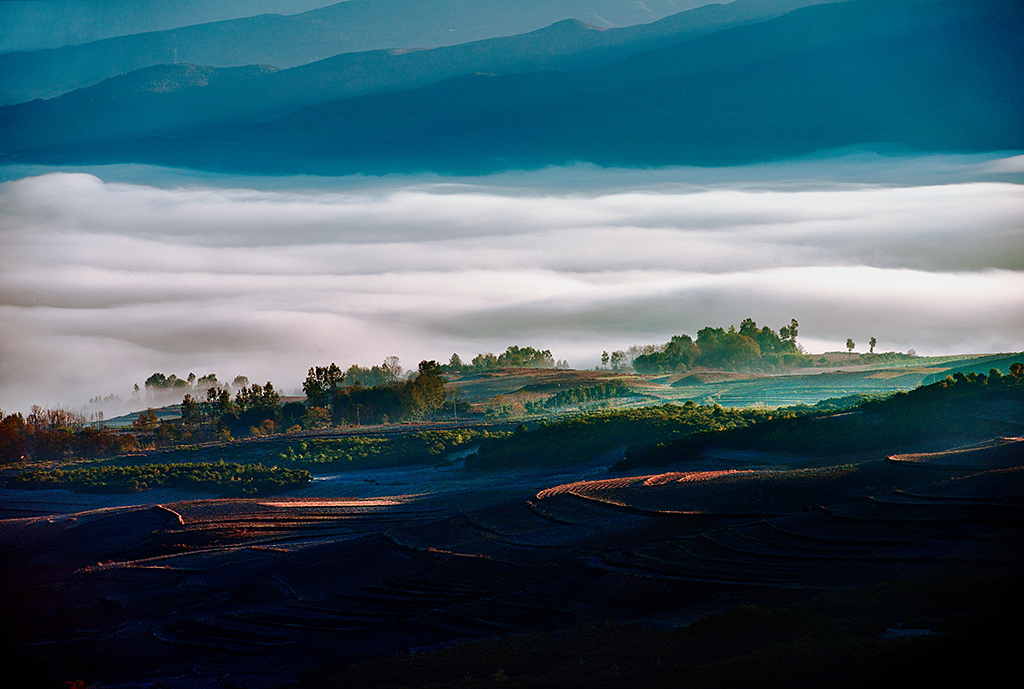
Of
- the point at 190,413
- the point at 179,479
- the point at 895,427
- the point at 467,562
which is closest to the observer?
the point at 467,562

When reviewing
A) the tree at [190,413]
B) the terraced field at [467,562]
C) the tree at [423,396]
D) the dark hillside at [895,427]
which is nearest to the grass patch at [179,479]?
the terraced field at [467,562]

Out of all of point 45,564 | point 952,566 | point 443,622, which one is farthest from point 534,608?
point 45,564

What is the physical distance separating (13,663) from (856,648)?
39.6 meters

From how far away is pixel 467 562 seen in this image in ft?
189

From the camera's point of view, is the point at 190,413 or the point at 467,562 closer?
the point at 467,562

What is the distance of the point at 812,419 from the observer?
302 feet

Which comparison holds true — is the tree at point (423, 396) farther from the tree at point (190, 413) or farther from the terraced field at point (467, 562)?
the terraced field at point (467, 562)

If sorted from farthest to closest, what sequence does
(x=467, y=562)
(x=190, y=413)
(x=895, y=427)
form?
(x=190, y=413) → (x=895, y=427) → (x=467, y=562)

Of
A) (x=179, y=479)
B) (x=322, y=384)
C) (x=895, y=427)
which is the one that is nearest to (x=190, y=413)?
(x=322, y=384)

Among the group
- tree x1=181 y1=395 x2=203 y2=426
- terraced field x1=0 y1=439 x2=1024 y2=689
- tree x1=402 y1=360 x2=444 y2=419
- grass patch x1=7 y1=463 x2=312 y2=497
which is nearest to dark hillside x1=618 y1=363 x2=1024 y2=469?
terraced field x1=0 y1=439 x2=1024 y2=689

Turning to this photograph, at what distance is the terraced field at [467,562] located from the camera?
46500 millimetres

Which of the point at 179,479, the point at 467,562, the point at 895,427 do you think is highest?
the point at 895,427

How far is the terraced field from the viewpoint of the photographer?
4650 centimetres

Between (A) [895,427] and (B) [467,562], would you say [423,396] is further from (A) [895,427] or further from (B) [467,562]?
(B) [467,562]
